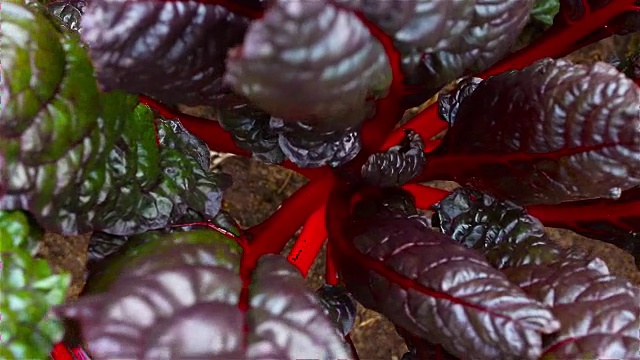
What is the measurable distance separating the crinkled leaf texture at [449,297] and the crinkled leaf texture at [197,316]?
13 cm

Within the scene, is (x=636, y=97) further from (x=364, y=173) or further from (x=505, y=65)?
(x=505, y=65)

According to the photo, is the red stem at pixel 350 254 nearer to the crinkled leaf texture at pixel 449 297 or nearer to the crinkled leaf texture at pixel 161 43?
the crinkled leaf texture at pixel 449 297

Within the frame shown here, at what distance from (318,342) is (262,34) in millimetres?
287

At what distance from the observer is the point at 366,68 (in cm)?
63

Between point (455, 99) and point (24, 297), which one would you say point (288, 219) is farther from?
point (24, 297)

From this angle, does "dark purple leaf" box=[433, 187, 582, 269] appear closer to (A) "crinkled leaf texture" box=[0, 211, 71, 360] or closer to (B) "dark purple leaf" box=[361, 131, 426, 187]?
(B) "dark purple leaf" box=[361, 131, 426, 187]

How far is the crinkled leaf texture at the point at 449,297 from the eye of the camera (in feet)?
2.34

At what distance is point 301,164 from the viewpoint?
2.89ft

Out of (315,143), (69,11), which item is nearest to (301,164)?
(315,143)

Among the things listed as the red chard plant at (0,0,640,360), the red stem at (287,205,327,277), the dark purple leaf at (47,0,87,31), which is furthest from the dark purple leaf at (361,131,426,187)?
the dark purple leaf at (47,0,87,31)

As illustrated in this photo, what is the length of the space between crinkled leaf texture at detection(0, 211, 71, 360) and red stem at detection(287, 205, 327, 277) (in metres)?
0.58

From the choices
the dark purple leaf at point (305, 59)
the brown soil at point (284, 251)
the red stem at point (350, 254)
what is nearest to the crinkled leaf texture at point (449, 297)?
the red stem at point (350, 254)

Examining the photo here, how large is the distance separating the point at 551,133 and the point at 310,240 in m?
0.57

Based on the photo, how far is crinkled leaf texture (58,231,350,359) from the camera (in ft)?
1.99
